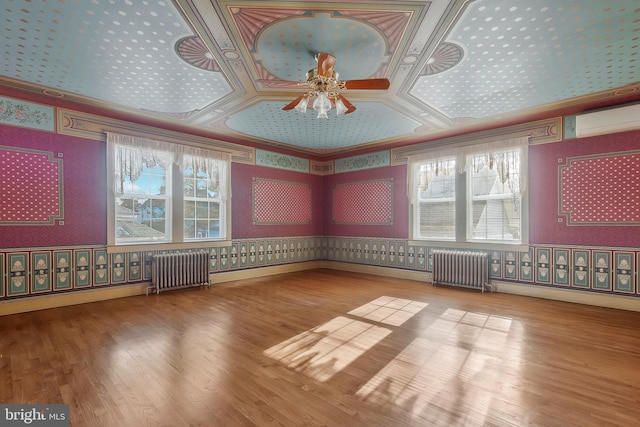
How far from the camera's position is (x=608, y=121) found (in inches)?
164

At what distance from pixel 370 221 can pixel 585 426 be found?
5376 mm

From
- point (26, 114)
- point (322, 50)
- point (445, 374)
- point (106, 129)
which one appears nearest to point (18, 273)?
point (26, 114)

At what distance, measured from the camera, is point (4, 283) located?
12.7 feet

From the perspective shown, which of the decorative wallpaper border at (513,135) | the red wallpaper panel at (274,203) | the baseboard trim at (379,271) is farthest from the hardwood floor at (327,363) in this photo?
the decorative wallpaper border at (513,135)

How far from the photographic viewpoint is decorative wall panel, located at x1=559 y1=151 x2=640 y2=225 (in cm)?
413

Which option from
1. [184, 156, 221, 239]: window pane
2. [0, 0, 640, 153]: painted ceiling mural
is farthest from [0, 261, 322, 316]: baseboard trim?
[0, 0, 640, 153]: painted ceiling mural

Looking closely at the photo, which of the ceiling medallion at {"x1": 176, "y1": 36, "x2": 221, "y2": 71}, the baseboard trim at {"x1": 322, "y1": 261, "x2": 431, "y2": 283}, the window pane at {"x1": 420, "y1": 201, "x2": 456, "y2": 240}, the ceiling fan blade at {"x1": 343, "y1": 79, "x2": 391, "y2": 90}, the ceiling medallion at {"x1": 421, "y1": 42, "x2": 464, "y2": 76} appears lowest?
the baseboard trim at {"x1": 322, "y1": 261, "x2": 431, "y2": 283}

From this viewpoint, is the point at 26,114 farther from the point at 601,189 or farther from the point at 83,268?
the point at 601,189

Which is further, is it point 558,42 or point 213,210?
point 213,210

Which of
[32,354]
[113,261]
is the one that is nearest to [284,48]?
[32,354]

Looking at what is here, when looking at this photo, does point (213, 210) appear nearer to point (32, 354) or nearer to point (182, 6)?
point (32, 354)

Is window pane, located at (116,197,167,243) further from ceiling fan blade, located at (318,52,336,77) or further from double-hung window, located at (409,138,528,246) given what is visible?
double-hung window, located at (409,138,528,246)

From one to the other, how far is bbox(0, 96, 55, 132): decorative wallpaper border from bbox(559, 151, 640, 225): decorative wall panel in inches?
298

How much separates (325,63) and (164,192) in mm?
3982
